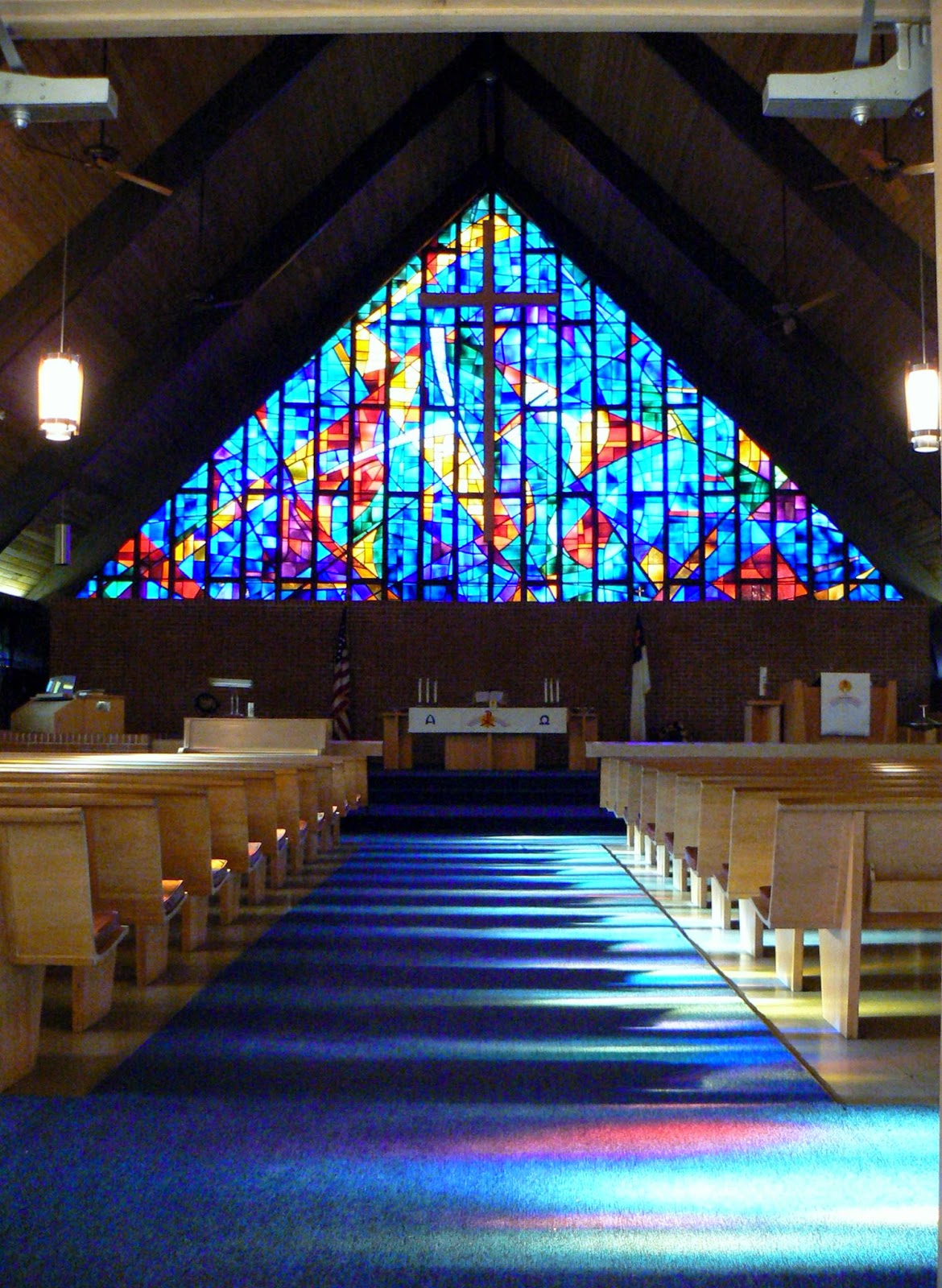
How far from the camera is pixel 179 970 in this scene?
3.77 meters

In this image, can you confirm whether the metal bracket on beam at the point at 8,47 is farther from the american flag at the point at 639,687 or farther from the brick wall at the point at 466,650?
the brick wall at the point at 466,650

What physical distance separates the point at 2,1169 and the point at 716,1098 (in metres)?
1.39

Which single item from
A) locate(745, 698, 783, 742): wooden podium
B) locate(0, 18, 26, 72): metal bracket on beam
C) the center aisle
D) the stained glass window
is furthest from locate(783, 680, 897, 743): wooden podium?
locate(0, 18, 26, 72): metal bracket on beam

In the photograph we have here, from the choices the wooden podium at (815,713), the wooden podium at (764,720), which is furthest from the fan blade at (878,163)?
the wooden podium at (764,720)

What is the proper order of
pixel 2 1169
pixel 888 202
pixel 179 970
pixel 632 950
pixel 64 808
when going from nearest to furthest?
pixel 2 1169 < pixel 64 808 < pixel 179 970 < pixel 632 950 < pixel 888 202

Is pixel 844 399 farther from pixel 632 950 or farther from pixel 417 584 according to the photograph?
pixel 632 950

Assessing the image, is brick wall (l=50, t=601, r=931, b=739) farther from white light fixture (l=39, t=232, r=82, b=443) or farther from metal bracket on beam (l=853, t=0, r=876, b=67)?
metal bracket on beam (l=853, t=0, r=876, b=67)

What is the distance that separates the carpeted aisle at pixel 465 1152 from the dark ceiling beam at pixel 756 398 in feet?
32.2

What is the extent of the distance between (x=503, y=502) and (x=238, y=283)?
412 centimetres

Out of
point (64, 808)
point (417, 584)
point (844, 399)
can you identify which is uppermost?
point (844, 399)

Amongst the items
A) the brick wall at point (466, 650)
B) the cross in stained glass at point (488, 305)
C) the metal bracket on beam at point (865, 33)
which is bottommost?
the brick wall at point (466, 650)

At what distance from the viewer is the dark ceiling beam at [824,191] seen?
838 centimetres

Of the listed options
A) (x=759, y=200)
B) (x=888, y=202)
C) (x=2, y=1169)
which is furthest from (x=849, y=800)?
(x=759, y=200)

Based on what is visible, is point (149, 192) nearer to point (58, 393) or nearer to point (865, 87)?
point (58, 393)
